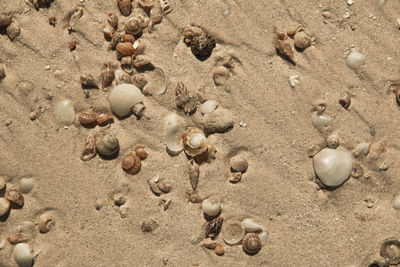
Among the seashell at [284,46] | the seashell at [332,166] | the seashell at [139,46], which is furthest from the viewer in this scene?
the seashell at [139,46]

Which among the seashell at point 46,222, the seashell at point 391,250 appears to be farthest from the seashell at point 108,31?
the seashell at point 391,250

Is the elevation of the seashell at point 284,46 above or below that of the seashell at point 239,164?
above

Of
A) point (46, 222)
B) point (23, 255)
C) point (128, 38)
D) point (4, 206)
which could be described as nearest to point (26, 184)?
point (4, 206)

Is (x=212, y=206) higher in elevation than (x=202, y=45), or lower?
lower

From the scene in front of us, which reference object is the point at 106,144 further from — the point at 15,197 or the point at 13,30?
the point at 13,30

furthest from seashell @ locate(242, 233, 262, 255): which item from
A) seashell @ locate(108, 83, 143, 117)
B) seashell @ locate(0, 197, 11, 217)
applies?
seashell @ locate(0, 197, 11, 217)

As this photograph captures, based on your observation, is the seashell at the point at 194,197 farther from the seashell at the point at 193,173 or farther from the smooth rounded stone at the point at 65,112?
the smooth rounded stone at the point at 65,112
